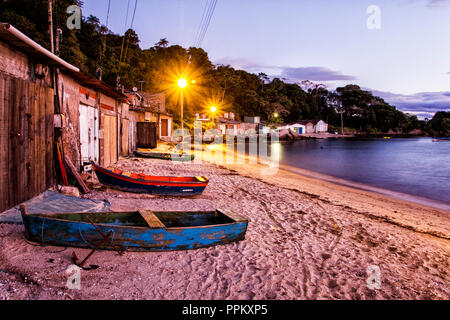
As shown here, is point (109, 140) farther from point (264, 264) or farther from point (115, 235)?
point (264, 264)

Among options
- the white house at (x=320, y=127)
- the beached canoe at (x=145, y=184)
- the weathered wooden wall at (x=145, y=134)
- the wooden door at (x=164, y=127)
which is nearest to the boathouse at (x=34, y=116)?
the beached canoe at (x=145, y=184)

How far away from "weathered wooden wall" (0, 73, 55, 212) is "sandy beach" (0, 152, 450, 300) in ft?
3.46

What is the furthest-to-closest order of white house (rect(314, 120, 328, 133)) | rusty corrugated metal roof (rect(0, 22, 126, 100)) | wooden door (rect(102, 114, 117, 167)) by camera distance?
white house (rect(314, 120, 328, 133))
wooden door (rect(102, 114, 117, 167))
rusty corrugated metal roof (rect(0, 22, 126, 100))

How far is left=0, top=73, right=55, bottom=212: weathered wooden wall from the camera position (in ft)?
17.9

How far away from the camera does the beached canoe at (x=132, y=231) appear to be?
4.56m

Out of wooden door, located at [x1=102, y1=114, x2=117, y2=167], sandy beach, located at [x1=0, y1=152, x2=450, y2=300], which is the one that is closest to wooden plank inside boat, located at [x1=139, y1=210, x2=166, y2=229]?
sandy beach, located at [x1=0, y1=152, x2=450, y2=300]

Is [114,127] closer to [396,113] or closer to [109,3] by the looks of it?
[109,3]

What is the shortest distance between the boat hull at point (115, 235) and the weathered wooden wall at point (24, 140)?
60.1 inches

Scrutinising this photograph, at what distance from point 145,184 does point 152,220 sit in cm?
405

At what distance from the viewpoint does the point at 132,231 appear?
15.6ft

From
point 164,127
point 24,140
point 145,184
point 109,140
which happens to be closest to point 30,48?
point 24,140

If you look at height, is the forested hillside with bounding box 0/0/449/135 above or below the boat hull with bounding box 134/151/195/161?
above

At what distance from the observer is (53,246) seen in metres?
4.69

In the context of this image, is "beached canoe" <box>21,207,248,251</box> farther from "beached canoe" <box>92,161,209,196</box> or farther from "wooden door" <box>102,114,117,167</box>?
"wooden door" <box>102,114,117,167</box>
